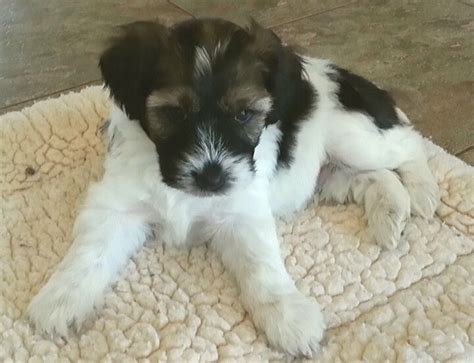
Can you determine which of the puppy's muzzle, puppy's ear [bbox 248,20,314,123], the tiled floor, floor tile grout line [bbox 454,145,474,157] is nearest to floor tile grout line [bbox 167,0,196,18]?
the tiled floor

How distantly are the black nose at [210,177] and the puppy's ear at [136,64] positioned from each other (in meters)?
0.24

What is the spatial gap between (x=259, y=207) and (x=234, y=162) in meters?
0.29

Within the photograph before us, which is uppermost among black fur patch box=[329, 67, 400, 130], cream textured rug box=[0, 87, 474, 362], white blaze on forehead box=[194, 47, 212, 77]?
white blaze on forehead box=[194, 47, 212, 77]

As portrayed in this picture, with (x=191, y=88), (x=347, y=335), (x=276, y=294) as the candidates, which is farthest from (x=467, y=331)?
(x=191, y=88)

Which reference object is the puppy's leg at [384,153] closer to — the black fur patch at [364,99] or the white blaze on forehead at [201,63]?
the black fur patch at [364,99]

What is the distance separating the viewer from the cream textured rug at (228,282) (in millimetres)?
1974

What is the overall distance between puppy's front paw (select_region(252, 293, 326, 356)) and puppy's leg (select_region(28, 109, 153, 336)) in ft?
1.48

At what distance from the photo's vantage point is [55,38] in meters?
3.99

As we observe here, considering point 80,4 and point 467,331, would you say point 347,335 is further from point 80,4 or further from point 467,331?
point 80,4

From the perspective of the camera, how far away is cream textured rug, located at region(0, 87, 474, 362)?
1.97 m

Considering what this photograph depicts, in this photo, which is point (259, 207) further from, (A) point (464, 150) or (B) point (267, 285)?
(A) point (464, 150)

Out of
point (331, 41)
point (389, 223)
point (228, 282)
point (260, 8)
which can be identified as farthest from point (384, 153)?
point (260, 8)

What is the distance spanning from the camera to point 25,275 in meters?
2.25

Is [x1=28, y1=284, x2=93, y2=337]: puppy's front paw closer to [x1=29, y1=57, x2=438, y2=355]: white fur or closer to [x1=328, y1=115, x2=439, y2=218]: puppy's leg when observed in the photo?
[x1=29, y1=57, x2=438, y2=355]: white fur
